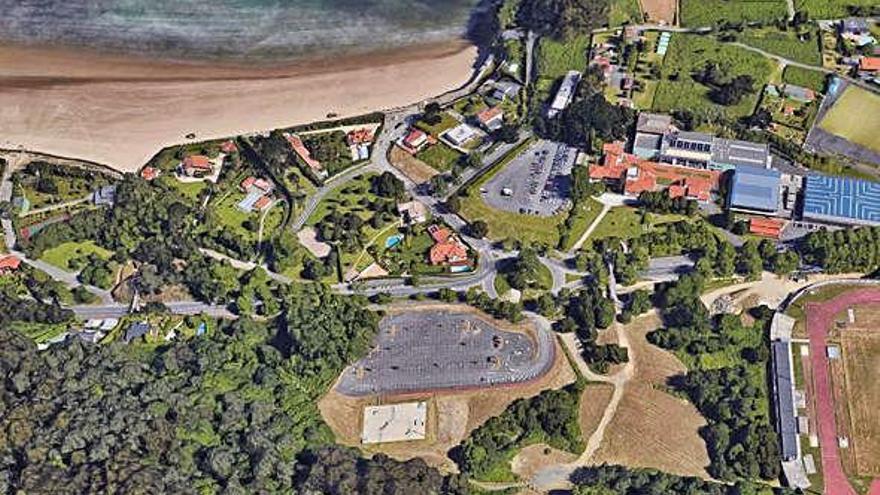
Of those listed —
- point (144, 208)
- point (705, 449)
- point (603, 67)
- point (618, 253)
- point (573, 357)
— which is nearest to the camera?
point (705, 449)

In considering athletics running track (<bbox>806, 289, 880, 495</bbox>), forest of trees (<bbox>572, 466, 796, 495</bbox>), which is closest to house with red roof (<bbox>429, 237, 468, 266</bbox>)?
forest of trees (<bbox>572, 466, 796, 495</bbox>)

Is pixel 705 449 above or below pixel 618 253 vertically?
below

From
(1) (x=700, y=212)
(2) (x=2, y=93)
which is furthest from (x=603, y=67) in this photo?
(2) (x=2, y=93)

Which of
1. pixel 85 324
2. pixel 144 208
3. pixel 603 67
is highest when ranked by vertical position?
pixel 603 67

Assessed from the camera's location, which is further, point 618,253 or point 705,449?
point 618,253

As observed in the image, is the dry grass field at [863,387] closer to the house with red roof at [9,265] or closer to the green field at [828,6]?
the green field at [828,6]

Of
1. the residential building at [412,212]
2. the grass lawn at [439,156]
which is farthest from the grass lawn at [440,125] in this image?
the residential building at [412,212]

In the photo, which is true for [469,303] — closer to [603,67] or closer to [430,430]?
[430,430]
